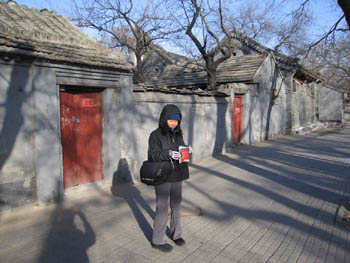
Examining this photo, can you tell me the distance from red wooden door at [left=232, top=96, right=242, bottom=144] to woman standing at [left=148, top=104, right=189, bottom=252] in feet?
29.1

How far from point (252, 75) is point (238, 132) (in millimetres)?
2896

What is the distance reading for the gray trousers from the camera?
345 centimetres

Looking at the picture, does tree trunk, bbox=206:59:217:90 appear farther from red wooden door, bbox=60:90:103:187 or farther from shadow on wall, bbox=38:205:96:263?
shadow on wall, bbox=38:205:96:263

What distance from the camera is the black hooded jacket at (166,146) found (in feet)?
11.2

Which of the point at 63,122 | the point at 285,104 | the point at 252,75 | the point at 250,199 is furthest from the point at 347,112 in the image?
the point at 63,122

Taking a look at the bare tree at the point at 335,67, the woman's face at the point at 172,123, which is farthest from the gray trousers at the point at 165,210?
the bare tree at the point at 335,67

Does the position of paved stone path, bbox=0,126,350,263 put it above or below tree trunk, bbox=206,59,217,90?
below

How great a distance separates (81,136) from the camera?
240 inches

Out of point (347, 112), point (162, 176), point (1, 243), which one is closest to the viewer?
point (162, 176)

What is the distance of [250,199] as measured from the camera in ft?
18.6

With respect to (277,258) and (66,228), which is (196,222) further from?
(66,228)

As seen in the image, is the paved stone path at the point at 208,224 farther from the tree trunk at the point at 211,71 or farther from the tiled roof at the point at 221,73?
the tiled roof at the point at 221,73

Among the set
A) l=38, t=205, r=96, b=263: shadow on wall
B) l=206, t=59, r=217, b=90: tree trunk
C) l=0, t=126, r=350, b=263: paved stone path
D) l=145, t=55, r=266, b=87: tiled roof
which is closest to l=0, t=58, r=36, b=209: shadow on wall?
l=0, t=126, r=350, b=263: paved stone path

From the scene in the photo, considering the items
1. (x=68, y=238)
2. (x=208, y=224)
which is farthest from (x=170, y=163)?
(x=68, y=238)
